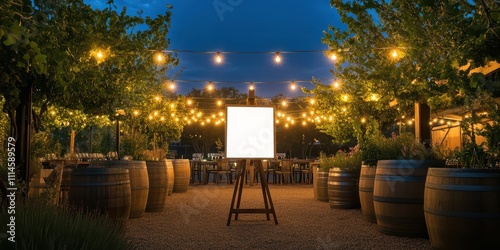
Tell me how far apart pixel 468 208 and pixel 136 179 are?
14.8ft

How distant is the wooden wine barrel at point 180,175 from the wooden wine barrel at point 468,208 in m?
8.56

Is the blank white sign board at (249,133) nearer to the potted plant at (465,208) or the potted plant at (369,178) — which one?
the potted plant at (369,178)

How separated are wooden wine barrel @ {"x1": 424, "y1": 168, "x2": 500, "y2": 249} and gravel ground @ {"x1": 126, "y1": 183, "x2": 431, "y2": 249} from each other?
83cm

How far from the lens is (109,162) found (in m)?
7.00

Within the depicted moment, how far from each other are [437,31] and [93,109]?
4900 millimetres

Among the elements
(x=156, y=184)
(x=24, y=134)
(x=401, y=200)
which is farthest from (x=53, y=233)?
(x=156, y=184)

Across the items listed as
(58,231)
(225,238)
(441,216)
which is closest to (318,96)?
(225,238)

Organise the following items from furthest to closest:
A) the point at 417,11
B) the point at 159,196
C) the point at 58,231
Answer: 1. the point at 159,196
2. the point at 417,11
3. the point at 58,231

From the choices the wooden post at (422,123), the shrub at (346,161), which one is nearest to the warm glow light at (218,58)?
the shrub at (346,161)

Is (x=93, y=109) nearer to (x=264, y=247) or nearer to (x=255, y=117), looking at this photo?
(x=255, y=117)

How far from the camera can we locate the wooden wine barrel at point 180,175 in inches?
483

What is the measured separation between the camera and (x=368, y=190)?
259 inches

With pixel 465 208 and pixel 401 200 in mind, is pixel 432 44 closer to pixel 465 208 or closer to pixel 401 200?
pixel 401 200

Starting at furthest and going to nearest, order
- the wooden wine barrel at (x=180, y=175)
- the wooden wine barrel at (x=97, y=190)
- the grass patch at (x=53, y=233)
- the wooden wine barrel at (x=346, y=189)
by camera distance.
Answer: the wooden wine barrel at (x=180, y=175) → the wooden wine barrel at (x=346, y=189) → the wooden wine barrel at (x=97, y=190) → the grass patch at (x=53, y=233)
